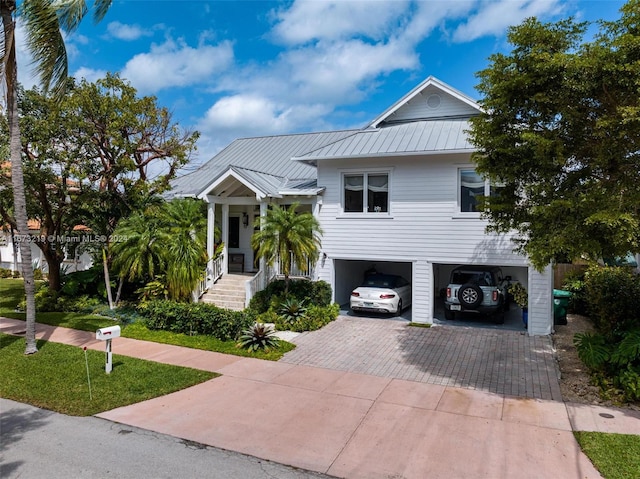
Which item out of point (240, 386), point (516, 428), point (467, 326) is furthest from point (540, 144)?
point (467, 326)

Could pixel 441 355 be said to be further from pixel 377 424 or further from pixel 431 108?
pixel 431 108

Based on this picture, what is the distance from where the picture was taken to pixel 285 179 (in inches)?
688

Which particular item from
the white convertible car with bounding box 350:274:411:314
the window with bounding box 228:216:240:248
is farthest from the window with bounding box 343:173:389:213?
the window with bounding box 228:216:240:248

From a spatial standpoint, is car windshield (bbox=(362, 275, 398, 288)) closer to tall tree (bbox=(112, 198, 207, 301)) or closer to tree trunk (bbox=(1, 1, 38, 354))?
tall tree (bbox=(112, 198, 207, 301))

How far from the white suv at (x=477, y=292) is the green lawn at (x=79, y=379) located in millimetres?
8203

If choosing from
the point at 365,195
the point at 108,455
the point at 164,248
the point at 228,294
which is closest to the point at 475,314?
the point at 365,195

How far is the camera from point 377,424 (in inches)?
256

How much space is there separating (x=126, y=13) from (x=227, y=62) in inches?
178

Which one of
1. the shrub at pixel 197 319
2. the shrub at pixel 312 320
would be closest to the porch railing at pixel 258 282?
the shrub at pixel 312 320

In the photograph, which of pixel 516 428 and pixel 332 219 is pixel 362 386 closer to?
pixel 516 428

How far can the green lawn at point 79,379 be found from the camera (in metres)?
7.23

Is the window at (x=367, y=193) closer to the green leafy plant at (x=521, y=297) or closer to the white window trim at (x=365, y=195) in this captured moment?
the white window trim at (x=365, y=195)

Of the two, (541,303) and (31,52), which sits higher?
(31,52)

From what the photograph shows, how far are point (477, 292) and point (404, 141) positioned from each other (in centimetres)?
556
